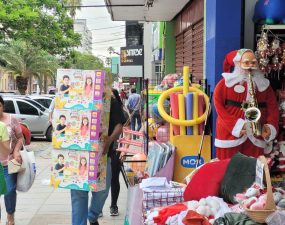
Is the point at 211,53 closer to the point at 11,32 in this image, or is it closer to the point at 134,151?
the point at 134,151

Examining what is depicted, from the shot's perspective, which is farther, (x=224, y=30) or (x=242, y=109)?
(x=224, y=30)

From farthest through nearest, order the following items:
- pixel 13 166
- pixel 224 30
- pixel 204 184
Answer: pixel 224 30 < pixel 13 166 < pixel 204 184

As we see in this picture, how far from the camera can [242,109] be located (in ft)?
16.8

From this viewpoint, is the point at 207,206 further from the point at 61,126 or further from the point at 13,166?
the point at 13,166

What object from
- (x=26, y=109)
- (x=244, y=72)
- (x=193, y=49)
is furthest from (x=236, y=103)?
(x=26, y=109)

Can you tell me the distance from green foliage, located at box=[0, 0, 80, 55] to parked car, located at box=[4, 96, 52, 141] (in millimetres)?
→ 2950

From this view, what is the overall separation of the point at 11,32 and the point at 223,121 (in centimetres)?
1420

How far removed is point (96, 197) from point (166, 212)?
1466 mm

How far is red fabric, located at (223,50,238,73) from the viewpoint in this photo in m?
5.38

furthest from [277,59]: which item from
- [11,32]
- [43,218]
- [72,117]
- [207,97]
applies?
→ [11,32]

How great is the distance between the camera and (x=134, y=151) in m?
6.95

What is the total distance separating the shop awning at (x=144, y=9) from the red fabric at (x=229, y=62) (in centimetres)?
498

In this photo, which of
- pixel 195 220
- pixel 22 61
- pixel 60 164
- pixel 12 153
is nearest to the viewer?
pixel 195 220

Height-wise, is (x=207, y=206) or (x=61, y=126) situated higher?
(x=61, y=126)
